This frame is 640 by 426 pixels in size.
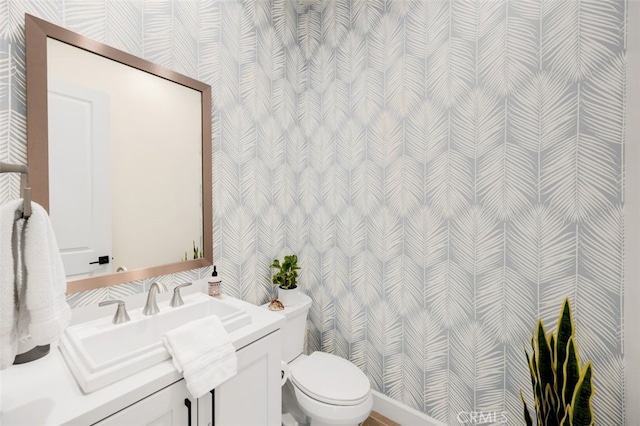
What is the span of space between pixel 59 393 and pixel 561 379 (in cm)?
Result: 159

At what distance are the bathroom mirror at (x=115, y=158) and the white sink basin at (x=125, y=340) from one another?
0.17 metres

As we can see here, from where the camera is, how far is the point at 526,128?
1.30m

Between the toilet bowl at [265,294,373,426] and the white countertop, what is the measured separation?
565 mm

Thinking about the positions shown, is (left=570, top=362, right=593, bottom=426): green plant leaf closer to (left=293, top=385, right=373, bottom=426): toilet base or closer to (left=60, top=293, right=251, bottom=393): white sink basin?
(left=293, top=385, right=373, bottom=426): toilet base

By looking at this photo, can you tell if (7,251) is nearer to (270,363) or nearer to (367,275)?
(270,363)

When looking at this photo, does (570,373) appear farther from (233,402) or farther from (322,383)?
(233,402)

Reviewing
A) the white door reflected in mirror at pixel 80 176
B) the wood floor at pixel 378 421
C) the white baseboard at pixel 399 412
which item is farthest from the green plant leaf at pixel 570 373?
the white door reflected in mirror at pixel 80 176

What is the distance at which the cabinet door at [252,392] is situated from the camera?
101cm

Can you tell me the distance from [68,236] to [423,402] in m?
1.83

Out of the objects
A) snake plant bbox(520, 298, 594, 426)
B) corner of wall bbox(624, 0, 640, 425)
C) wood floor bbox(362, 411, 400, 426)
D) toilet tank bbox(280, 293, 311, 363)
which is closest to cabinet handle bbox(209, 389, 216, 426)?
toilet tank bbox(280, 293, 311, 363)

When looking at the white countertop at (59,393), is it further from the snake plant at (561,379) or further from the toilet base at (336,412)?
the snake plant at (561,379)

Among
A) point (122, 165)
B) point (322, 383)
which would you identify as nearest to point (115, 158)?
point (122, 165)

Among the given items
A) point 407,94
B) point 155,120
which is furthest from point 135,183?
point 407,94

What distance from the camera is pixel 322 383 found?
145 centimetres
